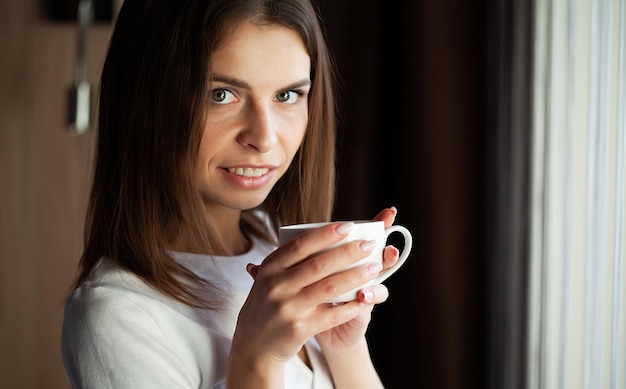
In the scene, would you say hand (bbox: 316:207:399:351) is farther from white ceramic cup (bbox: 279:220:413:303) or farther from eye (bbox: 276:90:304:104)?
eye (bbox: 276:90:304:104)

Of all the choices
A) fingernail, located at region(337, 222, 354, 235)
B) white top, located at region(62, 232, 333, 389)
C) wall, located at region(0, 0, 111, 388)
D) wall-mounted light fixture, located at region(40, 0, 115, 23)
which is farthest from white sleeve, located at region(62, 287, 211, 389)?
wall-mounted light fixture, located at region(40, 0, 115, 23)

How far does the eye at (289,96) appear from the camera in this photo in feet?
3.67

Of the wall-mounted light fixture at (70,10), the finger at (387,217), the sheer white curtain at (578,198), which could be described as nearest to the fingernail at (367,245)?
the finger at (387,217)

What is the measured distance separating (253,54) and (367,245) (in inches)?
14.1

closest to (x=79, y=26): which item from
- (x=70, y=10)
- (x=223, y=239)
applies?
(x=70, y=10)

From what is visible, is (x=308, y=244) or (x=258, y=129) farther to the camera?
(x=258, y=129)

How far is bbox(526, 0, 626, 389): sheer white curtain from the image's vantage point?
3.85 feet

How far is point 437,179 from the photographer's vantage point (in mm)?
1541

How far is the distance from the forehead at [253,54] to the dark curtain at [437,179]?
0.55 metres

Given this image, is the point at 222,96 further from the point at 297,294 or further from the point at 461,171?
the point at 461,171

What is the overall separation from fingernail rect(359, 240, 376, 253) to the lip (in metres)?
0.28

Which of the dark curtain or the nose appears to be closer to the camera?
the nose

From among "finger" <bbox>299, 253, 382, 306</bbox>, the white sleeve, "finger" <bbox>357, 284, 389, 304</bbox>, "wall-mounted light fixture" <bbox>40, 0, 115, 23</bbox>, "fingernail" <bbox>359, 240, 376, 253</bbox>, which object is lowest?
the white sleeve

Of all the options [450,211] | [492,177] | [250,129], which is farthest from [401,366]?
[250,129]
